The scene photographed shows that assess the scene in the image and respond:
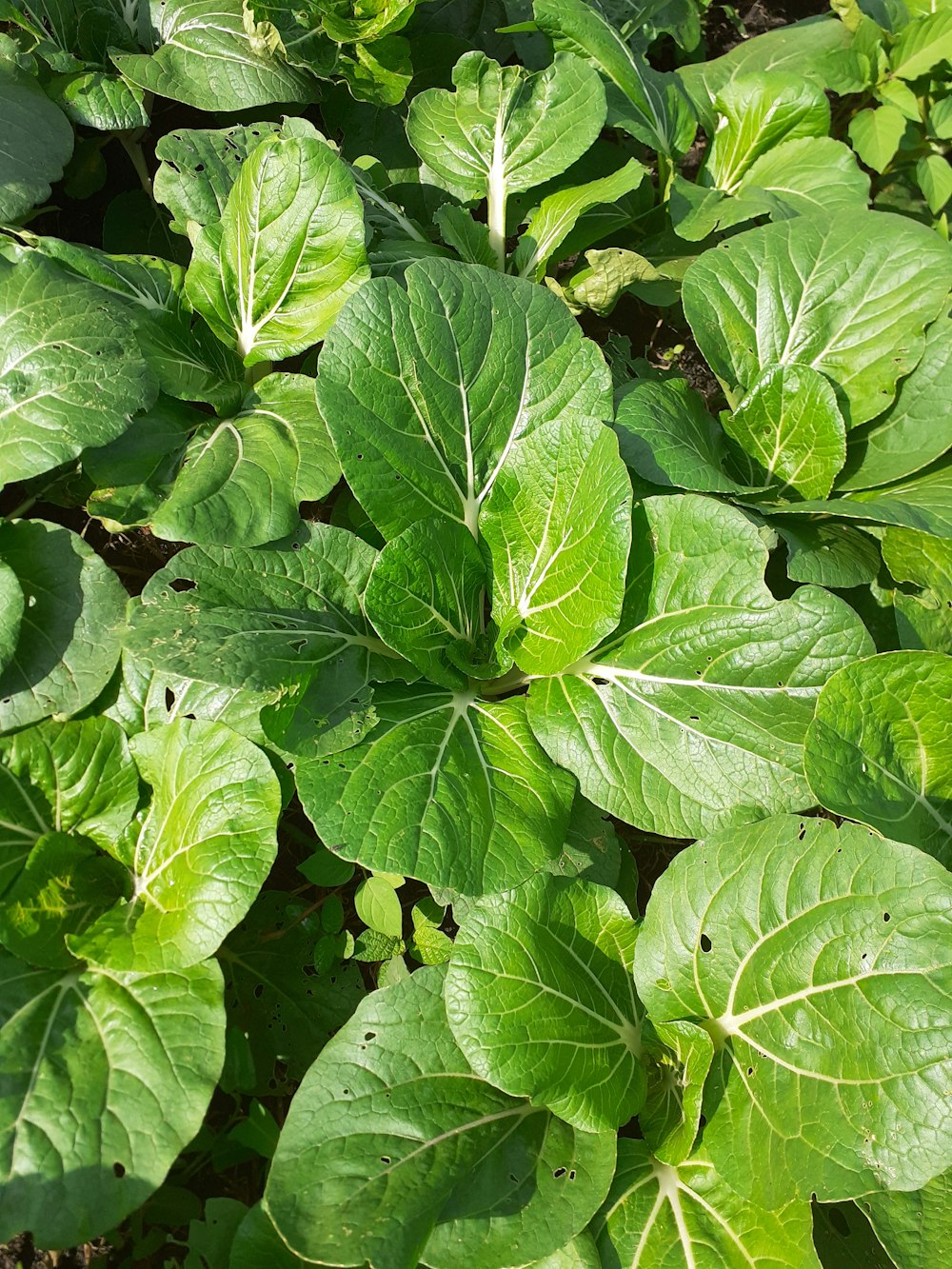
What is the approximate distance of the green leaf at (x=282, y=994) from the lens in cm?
214

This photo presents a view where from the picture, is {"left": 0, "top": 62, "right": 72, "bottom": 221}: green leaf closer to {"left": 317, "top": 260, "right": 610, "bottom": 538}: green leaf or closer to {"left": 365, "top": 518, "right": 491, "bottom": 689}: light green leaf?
{"left": 317, "top": 260, "right": 610, "bottom": 538}: green leaf

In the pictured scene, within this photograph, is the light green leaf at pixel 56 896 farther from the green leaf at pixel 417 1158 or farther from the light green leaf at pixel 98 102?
the light green leaf at pixel 98 102

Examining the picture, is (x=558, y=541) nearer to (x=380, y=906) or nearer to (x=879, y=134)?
(x=380, y=906)

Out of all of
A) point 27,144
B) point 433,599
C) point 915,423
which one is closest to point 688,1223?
point 433,599

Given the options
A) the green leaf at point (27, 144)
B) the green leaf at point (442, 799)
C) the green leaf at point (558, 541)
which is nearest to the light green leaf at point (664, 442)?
the green leaf at point (558, 541)

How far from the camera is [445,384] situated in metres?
2.20

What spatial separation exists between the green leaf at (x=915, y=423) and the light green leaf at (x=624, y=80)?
1.05 metres

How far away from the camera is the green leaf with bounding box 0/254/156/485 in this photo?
2.03m

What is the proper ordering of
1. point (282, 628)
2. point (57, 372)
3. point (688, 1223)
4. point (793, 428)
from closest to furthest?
1. point (688, 1223)
2. point (282, 628)
3. point (57, 372)
4. point (793, 428)

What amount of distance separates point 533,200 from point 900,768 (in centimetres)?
200

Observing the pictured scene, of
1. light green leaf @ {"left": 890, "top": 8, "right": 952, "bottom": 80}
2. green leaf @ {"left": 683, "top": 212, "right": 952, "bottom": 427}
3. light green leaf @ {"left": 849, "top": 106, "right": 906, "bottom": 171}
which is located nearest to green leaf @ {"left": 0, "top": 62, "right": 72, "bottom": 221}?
green leaf @ {"left": 683, "top": 212, "right": 952, "bottom": 427}

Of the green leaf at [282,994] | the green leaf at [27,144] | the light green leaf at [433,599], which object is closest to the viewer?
the light green leaf at [433,599]

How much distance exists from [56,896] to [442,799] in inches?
33.2

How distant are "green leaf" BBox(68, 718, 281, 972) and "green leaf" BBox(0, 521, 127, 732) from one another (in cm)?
20
